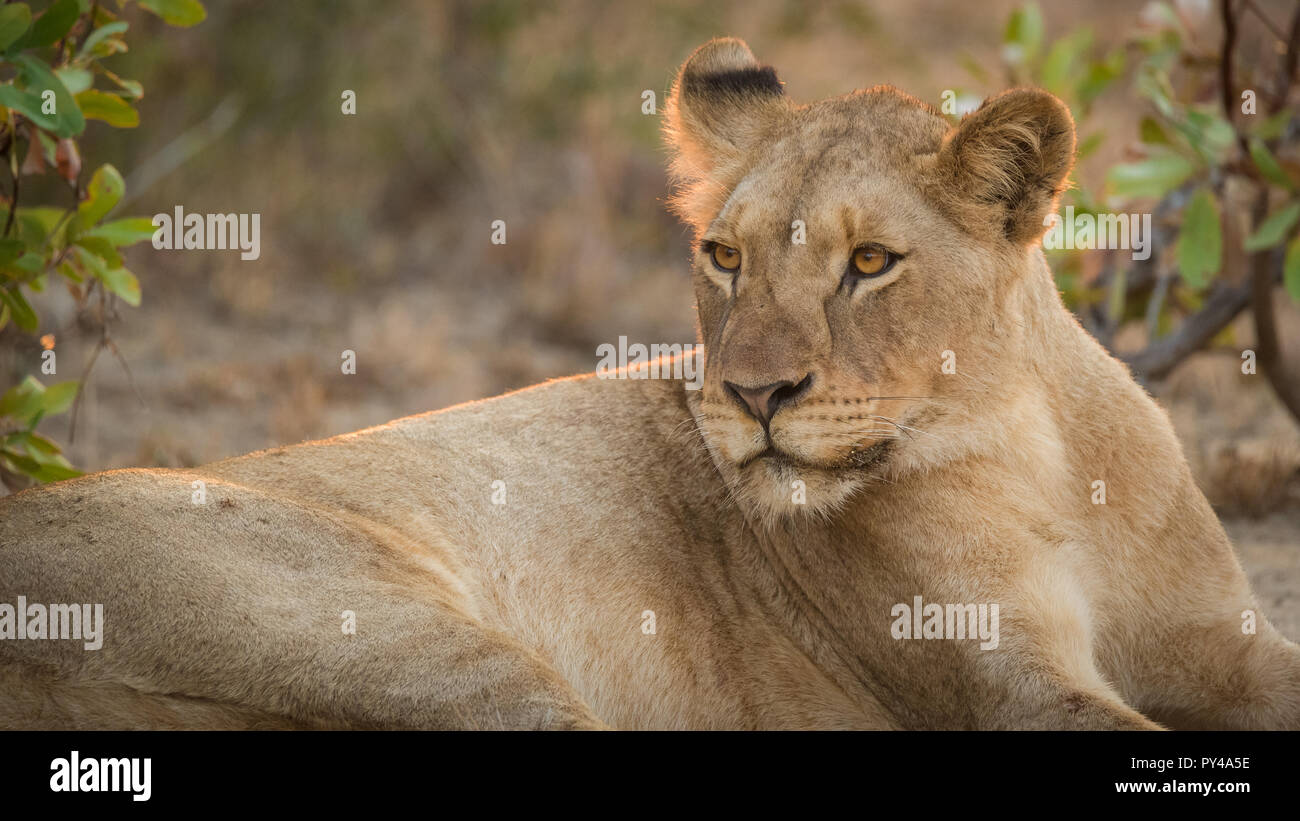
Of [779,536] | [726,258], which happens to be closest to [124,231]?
[726,258]

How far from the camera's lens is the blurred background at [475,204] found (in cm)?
680

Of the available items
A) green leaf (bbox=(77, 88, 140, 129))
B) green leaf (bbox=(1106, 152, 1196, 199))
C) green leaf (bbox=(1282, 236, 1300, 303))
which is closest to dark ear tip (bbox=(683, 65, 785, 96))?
green leaf (bbox=(77, 88, 140, 129))

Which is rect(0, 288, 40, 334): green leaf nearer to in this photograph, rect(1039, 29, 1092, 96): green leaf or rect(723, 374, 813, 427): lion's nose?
rect(723, 374, 813, 427): lion's nose

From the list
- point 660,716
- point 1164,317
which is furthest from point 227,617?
point 1164,317

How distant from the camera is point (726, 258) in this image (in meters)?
3.86

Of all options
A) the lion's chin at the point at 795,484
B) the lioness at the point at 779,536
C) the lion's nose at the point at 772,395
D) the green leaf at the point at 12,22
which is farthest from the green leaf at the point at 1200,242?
the green leaf at the point at 12,22

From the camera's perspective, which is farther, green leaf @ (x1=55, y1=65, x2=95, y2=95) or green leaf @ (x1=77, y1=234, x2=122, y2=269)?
green leaf @ (x1=77, y1=234, x2=122, y2=269)

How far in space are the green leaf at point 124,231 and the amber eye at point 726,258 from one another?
84.1 inches

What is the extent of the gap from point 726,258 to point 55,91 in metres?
2.14

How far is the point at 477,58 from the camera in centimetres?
1234

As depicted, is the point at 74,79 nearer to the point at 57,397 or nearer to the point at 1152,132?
the point at 57,397

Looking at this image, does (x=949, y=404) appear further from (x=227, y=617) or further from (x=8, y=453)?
(x=8, y=453)

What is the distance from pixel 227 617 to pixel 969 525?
1.96 m

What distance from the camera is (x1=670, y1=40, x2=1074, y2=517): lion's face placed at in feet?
11.3
